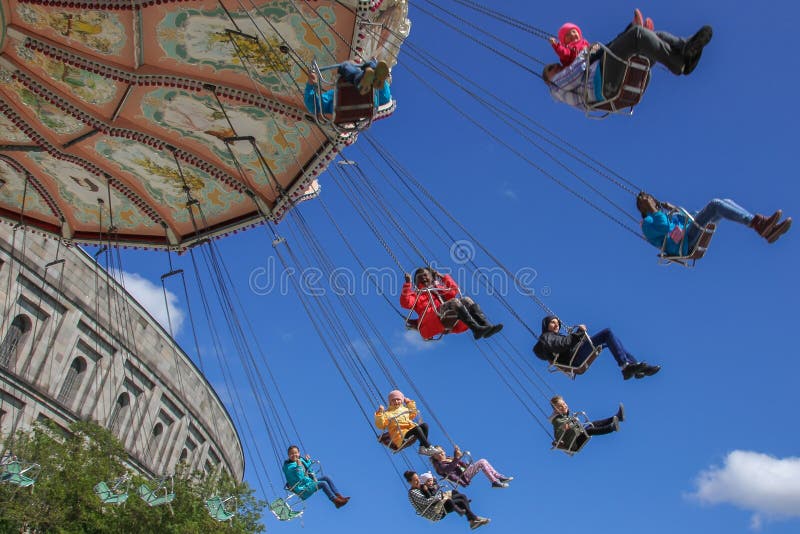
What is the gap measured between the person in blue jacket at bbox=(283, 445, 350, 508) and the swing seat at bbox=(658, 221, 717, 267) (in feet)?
21.5

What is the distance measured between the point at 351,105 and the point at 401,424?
17.0 feet

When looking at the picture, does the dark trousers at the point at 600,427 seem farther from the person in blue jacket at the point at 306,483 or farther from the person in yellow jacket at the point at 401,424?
the person in blue jacket at the point at 306,483

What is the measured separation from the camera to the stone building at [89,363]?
88.1 feet

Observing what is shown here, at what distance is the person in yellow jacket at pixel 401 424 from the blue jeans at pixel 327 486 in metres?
1.49

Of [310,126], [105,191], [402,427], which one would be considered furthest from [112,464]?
[310,126]

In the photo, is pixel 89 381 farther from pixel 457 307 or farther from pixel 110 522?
pixel 457 307

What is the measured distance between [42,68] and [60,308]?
1857 cm

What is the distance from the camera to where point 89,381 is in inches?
1200

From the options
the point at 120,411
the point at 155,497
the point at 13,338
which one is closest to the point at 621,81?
the point at 155,497

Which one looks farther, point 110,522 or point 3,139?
point 110,522

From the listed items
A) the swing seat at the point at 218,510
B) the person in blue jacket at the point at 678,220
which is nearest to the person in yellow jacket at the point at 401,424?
the swing seat at the point at 218,510

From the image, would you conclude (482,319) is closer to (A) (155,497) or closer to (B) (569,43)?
(B) (569,43)

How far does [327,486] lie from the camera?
559 inches

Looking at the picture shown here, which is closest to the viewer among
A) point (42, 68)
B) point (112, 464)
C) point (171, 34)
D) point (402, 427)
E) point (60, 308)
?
point (171, 34)
